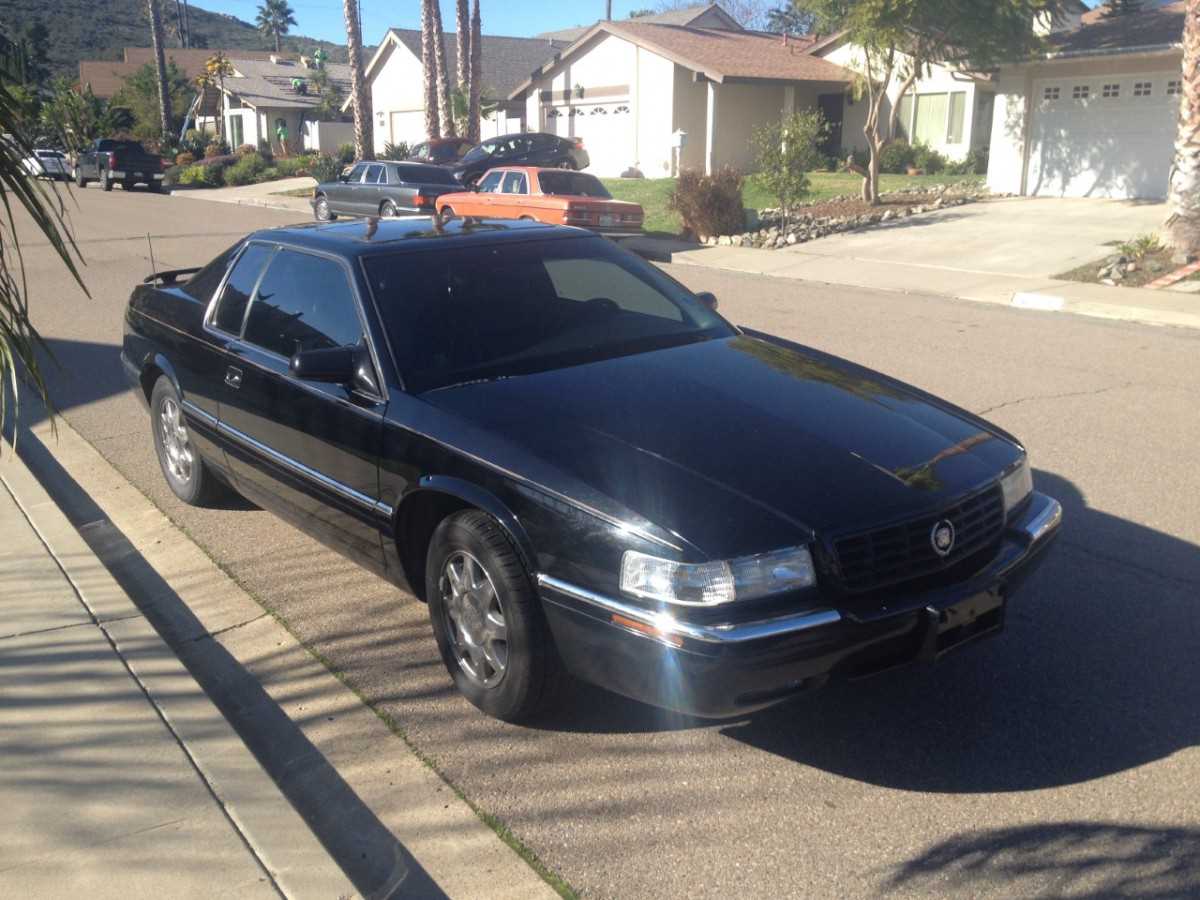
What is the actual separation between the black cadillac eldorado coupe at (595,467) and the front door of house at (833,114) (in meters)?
29.1

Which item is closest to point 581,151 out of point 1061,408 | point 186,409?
point 1061,408

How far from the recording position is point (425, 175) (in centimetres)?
2370

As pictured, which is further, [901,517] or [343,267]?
[343,267]

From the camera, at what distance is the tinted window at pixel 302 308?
4.72 meters

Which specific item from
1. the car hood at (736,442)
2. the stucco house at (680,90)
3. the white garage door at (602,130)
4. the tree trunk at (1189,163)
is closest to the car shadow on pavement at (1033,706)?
the car hood at (736,442)

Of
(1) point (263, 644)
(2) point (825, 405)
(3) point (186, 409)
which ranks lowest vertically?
(1) point (263, 644)

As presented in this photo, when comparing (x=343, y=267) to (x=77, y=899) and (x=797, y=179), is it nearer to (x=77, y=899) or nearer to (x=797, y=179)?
(x=77, y=899)

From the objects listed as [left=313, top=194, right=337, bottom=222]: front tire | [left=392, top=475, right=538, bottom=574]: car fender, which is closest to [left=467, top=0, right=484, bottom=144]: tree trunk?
[left=313, top=194, right=337, bottom=222]: front tire

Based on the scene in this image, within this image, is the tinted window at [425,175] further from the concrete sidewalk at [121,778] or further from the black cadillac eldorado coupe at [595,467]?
the concrete sidewalk at [121,778]

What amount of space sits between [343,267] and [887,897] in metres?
3.22

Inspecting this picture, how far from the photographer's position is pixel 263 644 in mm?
4746

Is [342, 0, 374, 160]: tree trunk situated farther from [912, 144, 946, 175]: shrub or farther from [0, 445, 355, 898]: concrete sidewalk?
[0, 445, 355, 898]: concrete sidewalk

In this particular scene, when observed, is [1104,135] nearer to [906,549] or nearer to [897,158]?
[897,158]

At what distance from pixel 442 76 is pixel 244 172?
1120 cm
